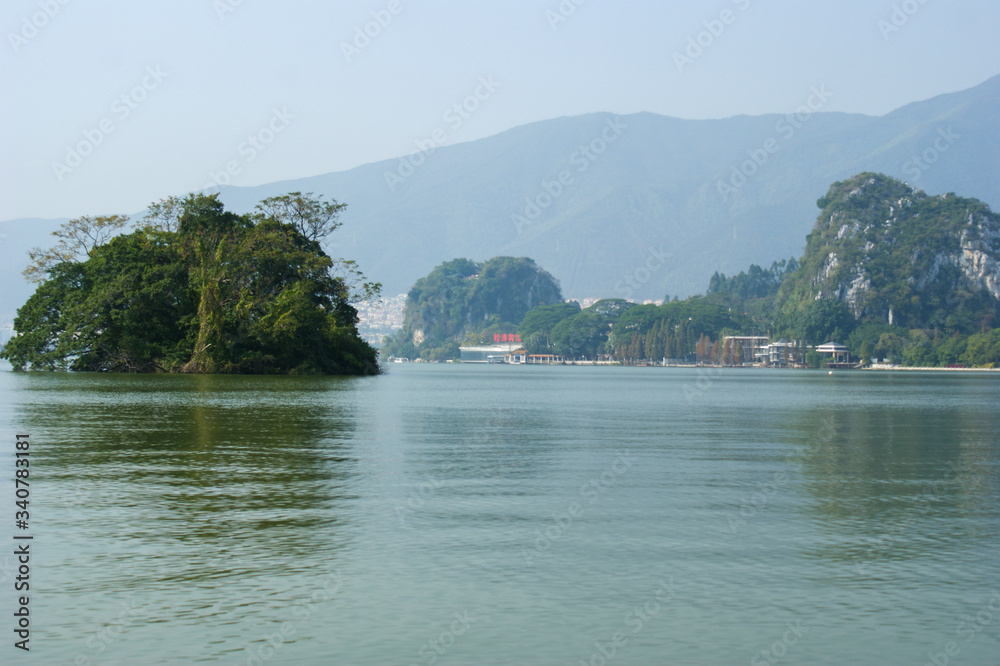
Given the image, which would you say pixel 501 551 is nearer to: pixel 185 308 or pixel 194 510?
pixel 194 510

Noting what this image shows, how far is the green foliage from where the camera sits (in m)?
71.9

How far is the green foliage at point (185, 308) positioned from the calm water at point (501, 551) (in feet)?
155

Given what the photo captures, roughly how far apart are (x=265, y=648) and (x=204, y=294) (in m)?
65.5

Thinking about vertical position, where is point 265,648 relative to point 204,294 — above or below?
below

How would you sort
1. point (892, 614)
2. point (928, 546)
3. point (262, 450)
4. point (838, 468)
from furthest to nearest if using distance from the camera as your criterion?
point (262, 450) < point (838, 468) < point (928, 546) < point (892, 614)

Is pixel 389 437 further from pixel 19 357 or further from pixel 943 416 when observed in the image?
pixel 19 357

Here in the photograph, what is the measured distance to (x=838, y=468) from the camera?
71.3 ft

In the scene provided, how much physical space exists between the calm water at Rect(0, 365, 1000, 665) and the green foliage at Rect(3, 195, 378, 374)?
4730 cm

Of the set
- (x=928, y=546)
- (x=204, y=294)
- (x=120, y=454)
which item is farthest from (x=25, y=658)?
(x=204, y=294)

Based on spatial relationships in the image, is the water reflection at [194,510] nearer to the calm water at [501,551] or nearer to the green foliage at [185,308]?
the calm water at [501,551]

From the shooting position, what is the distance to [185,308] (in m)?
75.2

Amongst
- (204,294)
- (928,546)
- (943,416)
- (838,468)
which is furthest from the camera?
(204,294)

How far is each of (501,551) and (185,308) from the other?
67114 mm

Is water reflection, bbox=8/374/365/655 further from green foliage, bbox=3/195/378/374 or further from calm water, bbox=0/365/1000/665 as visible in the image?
green foliage, bbox=3/195/378/374
